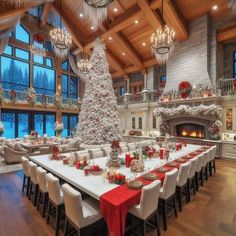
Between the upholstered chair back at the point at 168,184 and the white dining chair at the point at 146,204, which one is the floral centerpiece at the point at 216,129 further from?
the white dining chair at the point at 146,204

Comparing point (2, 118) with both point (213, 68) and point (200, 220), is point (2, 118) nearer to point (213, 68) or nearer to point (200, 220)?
point (200, 220)

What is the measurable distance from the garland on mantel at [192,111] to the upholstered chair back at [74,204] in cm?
732

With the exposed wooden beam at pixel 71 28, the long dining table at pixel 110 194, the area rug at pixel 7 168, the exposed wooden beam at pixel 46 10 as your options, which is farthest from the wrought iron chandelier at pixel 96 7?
the exposed wooden beam at pixel 71 28

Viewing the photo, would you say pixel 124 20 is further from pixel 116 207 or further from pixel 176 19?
pixel 116 207

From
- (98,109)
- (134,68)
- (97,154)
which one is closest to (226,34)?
(134,68)

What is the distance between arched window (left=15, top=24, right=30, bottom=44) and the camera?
1176 cm

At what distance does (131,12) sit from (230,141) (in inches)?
310

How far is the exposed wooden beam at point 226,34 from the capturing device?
7824mm

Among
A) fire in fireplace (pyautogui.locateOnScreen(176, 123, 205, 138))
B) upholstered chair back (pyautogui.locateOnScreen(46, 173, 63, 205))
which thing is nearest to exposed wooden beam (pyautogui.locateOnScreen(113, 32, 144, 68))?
fire in fireplace (pyautogui.locateOnScreen(176, 123, 205, 138))

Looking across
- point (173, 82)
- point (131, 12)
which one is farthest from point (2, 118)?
point (173, 82)

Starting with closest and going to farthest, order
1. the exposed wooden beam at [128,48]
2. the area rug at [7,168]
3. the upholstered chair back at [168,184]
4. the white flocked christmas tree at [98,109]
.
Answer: the upholstered chair back at [168,184] → the area rug at [7,168] → the white flocked christmas tree at [98,109] → the exposed wooden beam at [128,48]

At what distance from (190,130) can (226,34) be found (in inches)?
201

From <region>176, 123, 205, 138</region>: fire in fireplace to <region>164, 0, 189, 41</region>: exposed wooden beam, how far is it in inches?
190

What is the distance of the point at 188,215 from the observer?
10.1 feet
